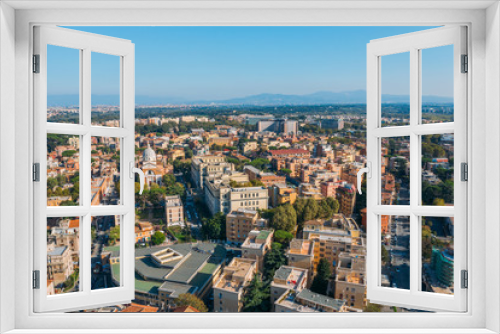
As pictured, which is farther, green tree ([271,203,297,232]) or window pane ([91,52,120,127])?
green tree ([271,203,297,232])

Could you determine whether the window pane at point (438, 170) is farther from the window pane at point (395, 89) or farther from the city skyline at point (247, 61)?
the city skyline at point (247, 61)

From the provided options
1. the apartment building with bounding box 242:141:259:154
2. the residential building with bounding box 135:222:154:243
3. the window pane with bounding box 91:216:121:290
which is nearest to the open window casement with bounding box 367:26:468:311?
the apartment building with bounding box 242:141:259:154

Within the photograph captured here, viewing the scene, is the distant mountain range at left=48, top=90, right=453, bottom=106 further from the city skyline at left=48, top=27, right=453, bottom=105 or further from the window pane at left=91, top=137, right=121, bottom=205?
the window pane at left=91, top=137, right=121, bottom=205

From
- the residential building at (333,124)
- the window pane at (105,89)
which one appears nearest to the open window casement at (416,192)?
the residential building at (333,124)
